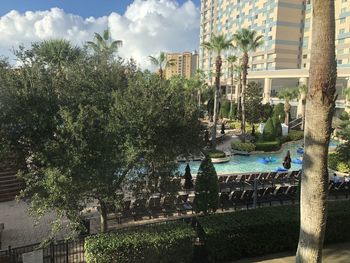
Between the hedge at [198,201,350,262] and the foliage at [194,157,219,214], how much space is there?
2.19 m

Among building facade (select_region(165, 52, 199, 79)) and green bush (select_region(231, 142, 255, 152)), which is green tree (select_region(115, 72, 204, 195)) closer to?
green bush (select_region(231, 142, 255, 152))

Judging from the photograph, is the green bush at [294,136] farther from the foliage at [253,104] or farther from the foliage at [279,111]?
the foliage at [279,111]

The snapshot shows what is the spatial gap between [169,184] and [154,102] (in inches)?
116

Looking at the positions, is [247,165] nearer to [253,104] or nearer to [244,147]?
[244,147]

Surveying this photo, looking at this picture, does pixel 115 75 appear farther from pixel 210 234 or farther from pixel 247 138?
pixel 247 138

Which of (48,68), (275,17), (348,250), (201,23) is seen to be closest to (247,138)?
(348,250)

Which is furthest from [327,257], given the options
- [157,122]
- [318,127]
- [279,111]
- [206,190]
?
[279,111]

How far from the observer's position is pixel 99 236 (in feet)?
29.8

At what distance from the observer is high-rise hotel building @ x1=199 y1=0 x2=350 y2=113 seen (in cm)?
6009

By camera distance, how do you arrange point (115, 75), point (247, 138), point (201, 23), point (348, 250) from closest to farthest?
1. point (348, 250)
2. point (115, 75)
3. point (247, 138)
4. point (201, 23)

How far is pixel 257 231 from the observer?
10.4 m

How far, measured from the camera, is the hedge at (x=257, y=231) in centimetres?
1000

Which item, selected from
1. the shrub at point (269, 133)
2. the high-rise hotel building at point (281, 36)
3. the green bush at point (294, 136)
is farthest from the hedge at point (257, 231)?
the high-rise hotel building at point (281, 36)

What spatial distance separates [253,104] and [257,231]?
113 ft
